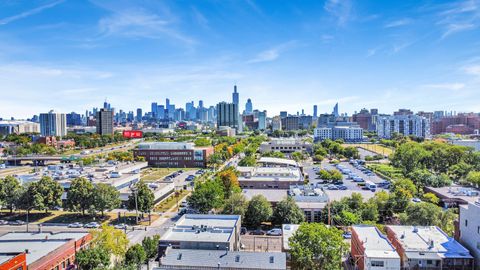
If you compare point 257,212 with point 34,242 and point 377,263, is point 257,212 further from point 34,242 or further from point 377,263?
point 34,242

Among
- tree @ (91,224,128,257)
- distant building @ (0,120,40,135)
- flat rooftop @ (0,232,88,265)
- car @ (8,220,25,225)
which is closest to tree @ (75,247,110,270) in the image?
tree @ (91,224,128,257)

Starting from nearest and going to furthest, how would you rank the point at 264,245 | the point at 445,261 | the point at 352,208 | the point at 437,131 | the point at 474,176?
the point at 445,261, the point at 264,245, the point at 352,208, the point at 474,176, the point at 437,131

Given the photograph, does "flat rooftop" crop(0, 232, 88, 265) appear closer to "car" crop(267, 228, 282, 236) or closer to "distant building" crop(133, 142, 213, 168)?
"car" crop(267, 228, 282, 236)

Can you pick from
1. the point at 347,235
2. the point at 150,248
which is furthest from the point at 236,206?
the point at 150,248

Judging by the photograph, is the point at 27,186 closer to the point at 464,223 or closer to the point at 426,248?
the point at 426,248

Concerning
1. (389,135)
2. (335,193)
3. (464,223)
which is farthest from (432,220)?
(389,135)

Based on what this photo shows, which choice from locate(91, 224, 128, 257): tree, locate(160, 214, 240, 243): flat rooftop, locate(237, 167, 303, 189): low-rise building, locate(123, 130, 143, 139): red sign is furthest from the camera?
locate(123, 130, 143, 139): red sign

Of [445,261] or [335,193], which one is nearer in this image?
[445,261]
